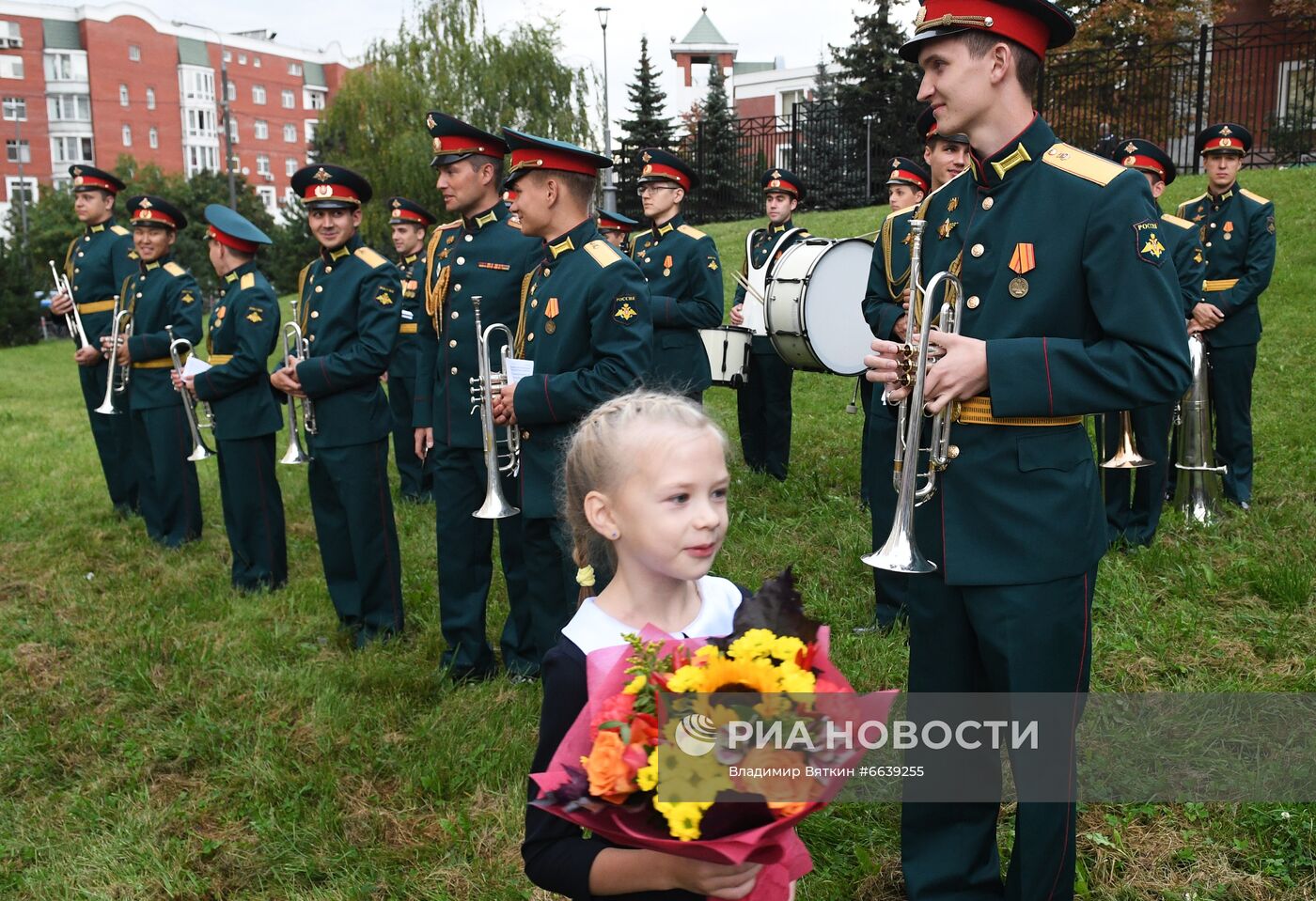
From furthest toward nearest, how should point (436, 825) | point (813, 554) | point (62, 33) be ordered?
Answer: point (62, 33), point (813, 554), point (436, 825)

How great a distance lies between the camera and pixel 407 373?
10383 mm

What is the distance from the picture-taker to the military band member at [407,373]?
9516 millimetres

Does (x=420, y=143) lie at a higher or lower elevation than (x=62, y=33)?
lower

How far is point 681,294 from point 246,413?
3.06m

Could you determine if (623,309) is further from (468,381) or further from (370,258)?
(370,258)

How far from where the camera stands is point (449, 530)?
18.1 feet

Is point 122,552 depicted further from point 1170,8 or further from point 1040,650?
point 1170,8

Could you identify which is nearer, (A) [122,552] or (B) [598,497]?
(B) [598,497]

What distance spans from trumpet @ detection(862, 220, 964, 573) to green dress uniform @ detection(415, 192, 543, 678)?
247cm

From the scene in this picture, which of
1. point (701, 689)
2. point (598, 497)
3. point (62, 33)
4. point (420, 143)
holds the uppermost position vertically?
point (62, 33)

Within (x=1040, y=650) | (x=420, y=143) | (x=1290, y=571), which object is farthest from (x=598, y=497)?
(x=420, y=143)

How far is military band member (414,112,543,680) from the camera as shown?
5301 millimetres

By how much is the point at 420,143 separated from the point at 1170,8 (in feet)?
57.3

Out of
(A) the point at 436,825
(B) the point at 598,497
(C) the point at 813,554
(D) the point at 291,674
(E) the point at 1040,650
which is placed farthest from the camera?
(C) the point at 813,554
